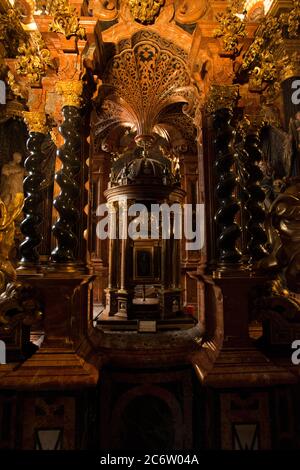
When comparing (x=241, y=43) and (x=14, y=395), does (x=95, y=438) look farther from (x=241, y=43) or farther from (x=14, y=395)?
(x=241, y=43)

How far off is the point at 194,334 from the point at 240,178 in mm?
2559

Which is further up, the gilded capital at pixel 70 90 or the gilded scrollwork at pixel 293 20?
the gilded scrollwork at pixel 293 20

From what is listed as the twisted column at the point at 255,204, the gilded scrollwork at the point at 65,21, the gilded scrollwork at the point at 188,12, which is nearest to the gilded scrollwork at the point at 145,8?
the gilded scrollwork at the point at 188,12

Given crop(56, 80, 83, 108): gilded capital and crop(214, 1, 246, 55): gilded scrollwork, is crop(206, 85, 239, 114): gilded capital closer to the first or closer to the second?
crop(214, 1, 246, 55): gilded scrollwork

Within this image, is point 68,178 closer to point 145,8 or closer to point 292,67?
point 145,8

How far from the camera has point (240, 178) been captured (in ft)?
14.4

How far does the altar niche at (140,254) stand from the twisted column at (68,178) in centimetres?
250

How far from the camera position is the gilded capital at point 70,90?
3018 millimetres

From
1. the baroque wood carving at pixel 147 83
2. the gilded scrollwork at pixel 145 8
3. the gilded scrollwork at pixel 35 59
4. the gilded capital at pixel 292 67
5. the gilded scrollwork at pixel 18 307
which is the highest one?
the gilded capital at pixel 292 67

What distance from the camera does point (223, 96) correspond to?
3068 millimetres

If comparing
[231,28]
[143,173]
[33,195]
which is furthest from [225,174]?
[143,173]

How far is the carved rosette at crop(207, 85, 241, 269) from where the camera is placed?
284 cm

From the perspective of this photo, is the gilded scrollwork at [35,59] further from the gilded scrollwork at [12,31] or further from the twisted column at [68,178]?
the gilded scrollwork at [12,31]

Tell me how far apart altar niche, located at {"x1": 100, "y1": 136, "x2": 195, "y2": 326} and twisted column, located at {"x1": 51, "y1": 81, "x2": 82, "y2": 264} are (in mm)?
2501
